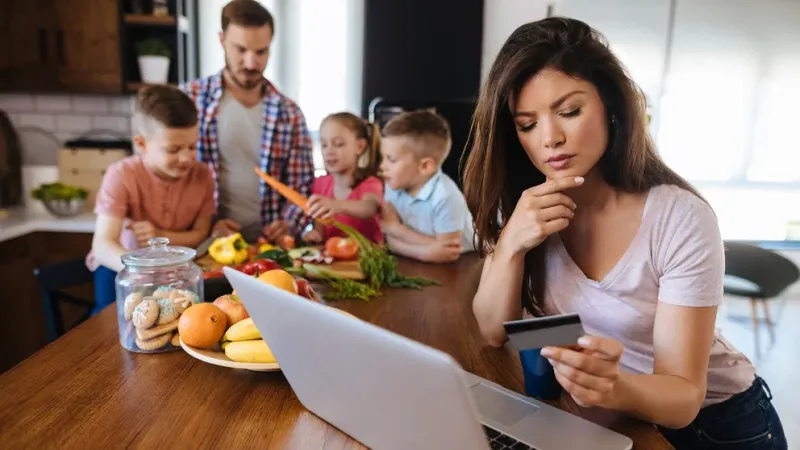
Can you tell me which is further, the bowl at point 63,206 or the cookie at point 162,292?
the bowl at point 63,206

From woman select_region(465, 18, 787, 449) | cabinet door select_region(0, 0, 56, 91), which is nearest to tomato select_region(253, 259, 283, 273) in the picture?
woman select_region(465, 18, 787, 449)

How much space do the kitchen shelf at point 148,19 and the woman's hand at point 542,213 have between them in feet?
8.50

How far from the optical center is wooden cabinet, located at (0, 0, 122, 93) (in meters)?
2.94

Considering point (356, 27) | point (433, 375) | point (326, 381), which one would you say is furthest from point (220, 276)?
point (356, 27)

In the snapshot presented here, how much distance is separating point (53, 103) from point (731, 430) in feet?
11.4

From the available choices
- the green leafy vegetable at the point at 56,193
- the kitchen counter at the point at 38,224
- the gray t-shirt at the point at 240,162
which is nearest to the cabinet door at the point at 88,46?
the green leafy vegetable at the point at 56,193

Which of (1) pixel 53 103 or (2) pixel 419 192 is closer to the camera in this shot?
(2) pixel 419 192

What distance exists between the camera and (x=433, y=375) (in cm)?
53

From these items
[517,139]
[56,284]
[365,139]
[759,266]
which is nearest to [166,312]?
[517,139]

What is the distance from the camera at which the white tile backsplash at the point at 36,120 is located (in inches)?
130

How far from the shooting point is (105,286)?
70.5 inches

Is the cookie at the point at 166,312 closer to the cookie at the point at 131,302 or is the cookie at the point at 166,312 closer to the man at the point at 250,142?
the cookie at the point at 131,302

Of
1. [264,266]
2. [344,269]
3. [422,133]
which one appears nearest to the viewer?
[264,266]

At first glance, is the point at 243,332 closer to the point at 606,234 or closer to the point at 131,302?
the point at 131,302
